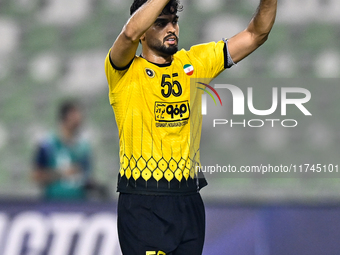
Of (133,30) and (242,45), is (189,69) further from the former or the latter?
(133,30)

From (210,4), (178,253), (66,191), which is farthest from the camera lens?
(210,4)

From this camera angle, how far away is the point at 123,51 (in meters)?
2.43

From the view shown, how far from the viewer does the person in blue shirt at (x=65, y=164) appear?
479 cm

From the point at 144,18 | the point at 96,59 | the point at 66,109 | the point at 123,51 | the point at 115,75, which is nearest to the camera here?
the point at 144,18

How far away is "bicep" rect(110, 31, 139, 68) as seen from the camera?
240 cm

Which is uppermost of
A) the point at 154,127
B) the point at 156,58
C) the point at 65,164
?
the point at 156,58

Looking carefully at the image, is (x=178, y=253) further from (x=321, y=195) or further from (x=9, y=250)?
(x=321, y=195)

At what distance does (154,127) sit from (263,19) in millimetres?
822

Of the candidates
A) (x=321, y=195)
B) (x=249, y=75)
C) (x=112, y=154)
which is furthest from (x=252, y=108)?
(x=112, y=154)

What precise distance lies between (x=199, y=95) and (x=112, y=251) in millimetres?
2011

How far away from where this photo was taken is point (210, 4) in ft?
19.1

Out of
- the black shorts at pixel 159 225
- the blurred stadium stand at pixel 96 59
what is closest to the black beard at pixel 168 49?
the black shorts at pixel 159 225

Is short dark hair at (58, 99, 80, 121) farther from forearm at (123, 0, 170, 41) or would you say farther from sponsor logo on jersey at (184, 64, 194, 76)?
forearm at (123, 0, 170, 41)

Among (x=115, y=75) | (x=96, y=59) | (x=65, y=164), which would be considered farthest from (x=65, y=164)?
(x=115, y=75)
